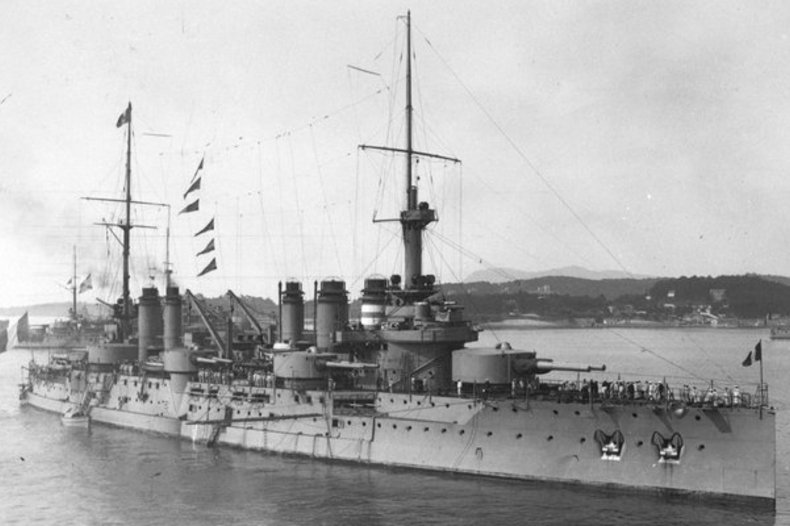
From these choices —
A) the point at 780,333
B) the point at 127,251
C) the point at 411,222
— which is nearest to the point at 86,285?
the point at 127,251

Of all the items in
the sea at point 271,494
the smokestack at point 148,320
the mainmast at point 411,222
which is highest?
the mainmast at point 411,222

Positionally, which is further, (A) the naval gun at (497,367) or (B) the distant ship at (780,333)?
(B) the distant ship at (780,333)

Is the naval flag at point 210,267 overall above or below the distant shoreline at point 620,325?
above

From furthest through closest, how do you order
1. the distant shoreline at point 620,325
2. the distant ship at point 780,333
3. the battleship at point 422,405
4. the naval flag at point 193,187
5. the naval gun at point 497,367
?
the distant shoreline at point 620,325 → the distant ship at point 780,333 → the naval flag at point 193,187 → the naval gun at point 497,367 → the battleship at point 422,405

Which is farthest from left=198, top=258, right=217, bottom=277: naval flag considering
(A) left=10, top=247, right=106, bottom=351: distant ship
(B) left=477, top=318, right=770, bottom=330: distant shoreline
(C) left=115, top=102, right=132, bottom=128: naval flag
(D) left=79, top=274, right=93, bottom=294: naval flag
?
(B) left=477, top=318, right=770, bottom=330: distant shoreline

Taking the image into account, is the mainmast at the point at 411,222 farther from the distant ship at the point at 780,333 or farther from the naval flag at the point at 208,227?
the distant ship at the point at 780,333

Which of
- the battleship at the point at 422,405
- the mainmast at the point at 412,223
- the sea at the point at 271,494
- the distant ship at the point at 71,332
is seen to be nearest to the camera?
the sea at the point at 271,494

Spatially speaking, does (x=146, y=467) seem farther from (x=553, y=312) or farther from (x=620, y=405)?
(x=553, y=312)

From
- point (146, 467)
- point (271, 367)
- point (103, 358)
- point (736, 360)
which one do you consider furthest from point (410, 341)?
point (736, 360)

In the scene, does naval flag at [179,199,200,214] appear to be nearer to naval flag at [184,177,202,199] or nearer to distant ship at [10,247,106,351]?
naval flag at [184,177,202,199]

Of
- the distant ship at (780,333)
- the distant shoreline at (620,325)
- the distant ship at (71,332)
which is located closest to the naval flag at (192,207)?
the distant ship at (71,332)
